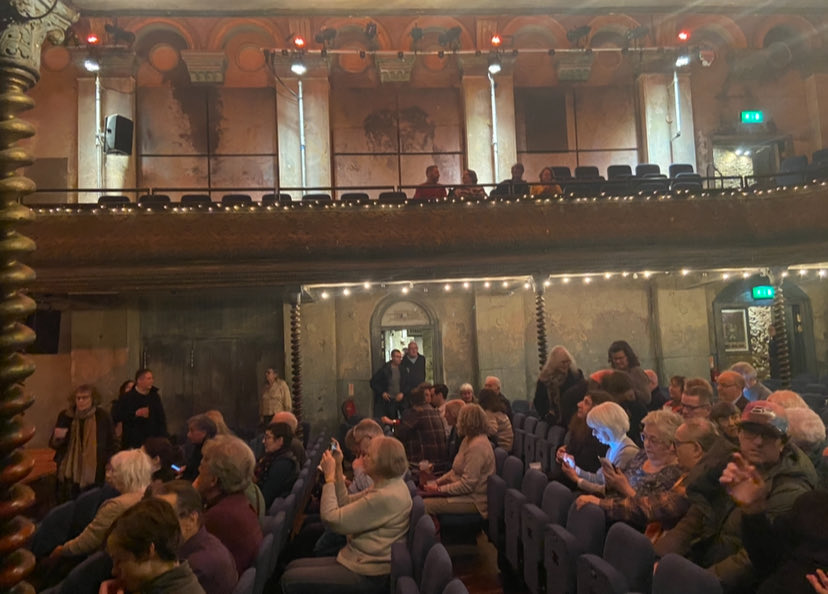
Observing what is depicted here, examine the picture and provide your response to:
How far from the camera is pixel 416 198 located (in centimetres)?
988

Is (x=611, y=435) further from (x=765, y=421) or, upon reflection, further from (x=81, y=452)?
(x=81, y=452)

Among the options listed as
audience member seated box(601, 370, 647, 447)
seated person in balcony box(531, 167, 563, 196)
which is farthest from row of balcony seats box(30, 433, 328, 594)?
seated person in balcony box(531, 167, 563, 196)

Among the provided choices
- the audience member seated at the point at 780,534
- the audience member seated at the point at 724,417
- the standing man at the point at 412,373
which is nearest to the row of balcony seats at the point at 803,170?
the standing man at the point at 412,373

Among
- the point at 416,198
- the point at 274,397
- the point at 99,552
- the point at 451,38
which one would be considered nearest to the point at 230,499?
the point at 99,552

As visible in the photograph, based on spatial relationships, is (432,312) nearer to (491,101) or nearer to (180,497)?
(491,101)

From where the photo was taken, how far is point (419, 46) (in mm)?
14547

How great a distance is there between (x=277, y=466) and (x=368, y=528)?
138 cm

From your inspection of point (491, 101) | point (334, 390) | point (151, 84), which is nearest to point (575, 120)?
point (491, 101)

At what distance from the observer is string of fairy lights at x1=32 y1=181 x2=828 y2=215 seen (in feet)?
30.1

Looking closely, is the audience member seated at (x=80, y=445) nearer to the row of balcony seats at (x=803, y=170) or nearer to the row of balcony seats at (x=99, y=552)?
the row of balcony seats at (x=99, y=552)

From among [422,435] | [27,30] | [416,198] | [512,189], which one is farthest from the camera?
[512,189]

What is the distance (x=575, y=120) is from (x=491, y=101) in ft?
7.26

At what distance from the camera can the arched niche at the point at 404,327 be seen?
42.2 feet

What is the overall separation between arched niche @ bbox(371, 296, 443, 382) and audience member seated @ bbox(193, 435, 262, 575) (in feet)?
31.0
